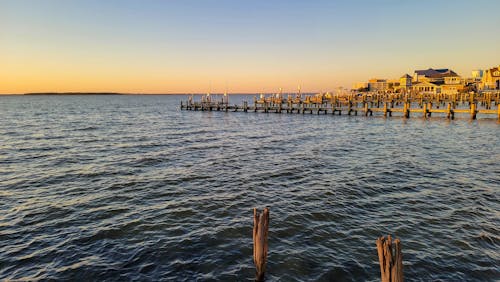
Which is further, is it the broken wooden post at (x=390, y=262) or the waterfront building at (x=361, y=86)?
the waterfront building at (x=361, y=86)

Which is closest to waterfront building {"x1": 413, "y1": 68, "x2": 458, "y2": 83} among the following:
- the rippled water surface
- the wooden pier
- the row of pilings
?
the wooden pier

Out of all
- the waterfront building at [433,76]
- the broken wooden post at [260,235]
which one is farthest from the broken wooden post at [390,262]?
the waterfront building at [433,76]

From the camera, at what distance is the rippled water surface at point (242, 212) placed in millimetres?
9164

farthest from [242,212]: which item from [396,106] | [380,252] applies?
[396,106]

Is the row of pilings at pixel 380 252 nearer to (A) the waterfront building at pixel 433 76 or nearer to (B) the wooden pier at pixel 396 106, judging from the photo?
(B) the wooden pier at pixel 396 106

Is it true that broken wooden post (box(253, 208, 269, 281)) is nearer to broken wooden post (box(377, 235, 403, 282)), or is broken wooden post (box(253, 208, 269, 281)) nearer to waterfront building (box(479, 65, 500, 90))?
broken wooden post (box(377, 235, 403, 282))

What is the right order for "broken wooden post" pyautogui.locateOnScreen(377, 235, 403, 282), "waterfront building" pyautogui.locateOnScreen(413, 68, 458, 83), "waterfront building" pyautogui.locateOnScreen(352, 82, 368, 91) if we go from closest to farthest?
"broken wooden post" pyautogui.locateOnScreen(377, 235, 403, 282) → "waterfront building" pyautogui.locateOnScreen(413, 68, 458, 83) → "waterfront building" pyautogui.locateOnScreen(352, 82, 368, 91)

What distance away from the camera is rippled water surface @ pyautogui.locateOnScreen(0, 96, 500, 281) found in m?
9.16

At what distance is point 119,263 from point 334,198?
32.3ft

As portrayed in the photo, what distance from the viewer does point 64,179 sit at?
18188mm

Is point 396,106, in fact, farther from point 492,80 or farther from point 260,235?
point 260,235

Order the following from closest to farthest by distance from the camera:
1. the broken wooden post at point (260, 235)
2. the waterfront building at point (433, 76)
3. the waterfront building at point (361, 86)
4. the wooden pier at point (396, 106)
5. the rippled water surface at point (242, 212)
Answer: the broken wooden post at point (260, 235), the rippled water surface at point (242, 212), the wooden pier at point (396, 106), the waterfront building at point (433, 76), the waterfront building at point (361, 86)

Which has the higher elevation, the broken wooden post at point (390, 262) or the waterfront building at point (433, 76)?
the waterfront building at point (433, 76)

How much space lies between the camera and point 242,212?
43.5 feet
